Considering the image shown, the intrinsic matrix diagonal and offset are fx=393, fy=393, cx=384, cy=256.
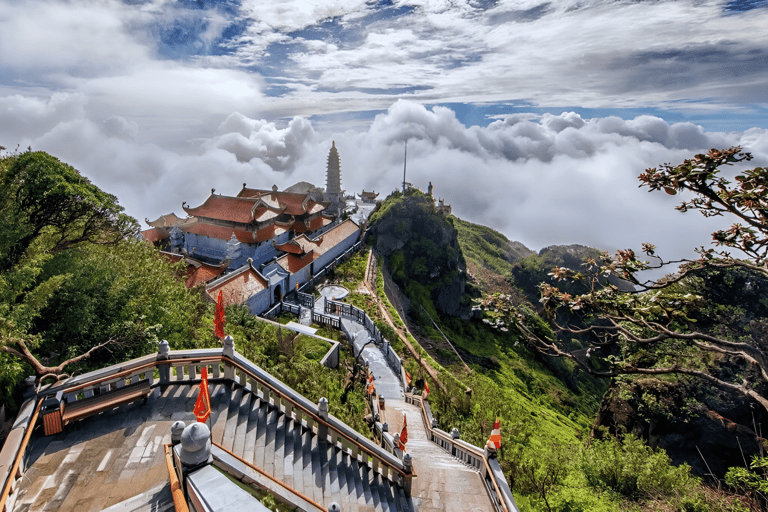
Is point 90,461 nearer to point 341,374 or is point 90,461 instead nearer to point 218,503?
point 218,503

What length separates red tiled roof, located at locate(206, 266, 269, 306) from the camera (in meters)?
26.5

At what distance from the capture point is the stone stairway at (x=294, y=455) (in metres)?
8.66

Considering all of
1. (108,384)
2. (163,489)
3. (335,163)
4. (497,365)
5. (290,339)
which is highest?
(335,163)

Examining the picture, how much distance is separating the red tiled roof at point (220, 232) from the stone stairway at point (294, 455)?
30988 mm

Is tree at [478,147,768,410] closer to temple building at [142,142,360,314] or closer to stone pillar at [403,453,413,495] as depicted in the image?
stone pillar at [403,453,413,495]

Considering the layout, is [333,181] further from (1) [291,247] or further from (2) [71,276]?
(2) [71,276]

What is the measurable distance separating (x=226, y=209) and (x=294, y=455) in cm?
3668

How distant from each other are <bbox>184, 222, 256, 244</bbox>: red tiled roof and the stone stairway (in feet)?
102

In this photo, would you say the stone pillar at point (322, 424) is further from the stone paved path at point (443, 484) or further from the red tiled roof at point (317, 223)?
the red tiled roof at point (317, 223)

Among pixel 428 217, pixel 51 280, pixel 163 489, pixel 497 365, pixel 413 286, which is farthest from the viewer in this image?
pixel 428 217

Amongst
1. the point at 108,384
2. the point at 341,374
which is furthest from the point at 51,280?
the point at 341,374

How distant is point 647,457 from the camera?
14242 millimetres

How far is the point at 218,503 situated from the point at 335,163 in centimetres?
6338

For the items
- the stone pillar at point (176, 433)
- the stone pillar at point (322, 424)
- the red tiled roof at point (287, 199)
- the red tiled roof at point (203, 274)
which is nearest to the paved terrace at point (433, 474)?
the stone pillar at point (322, 424)
